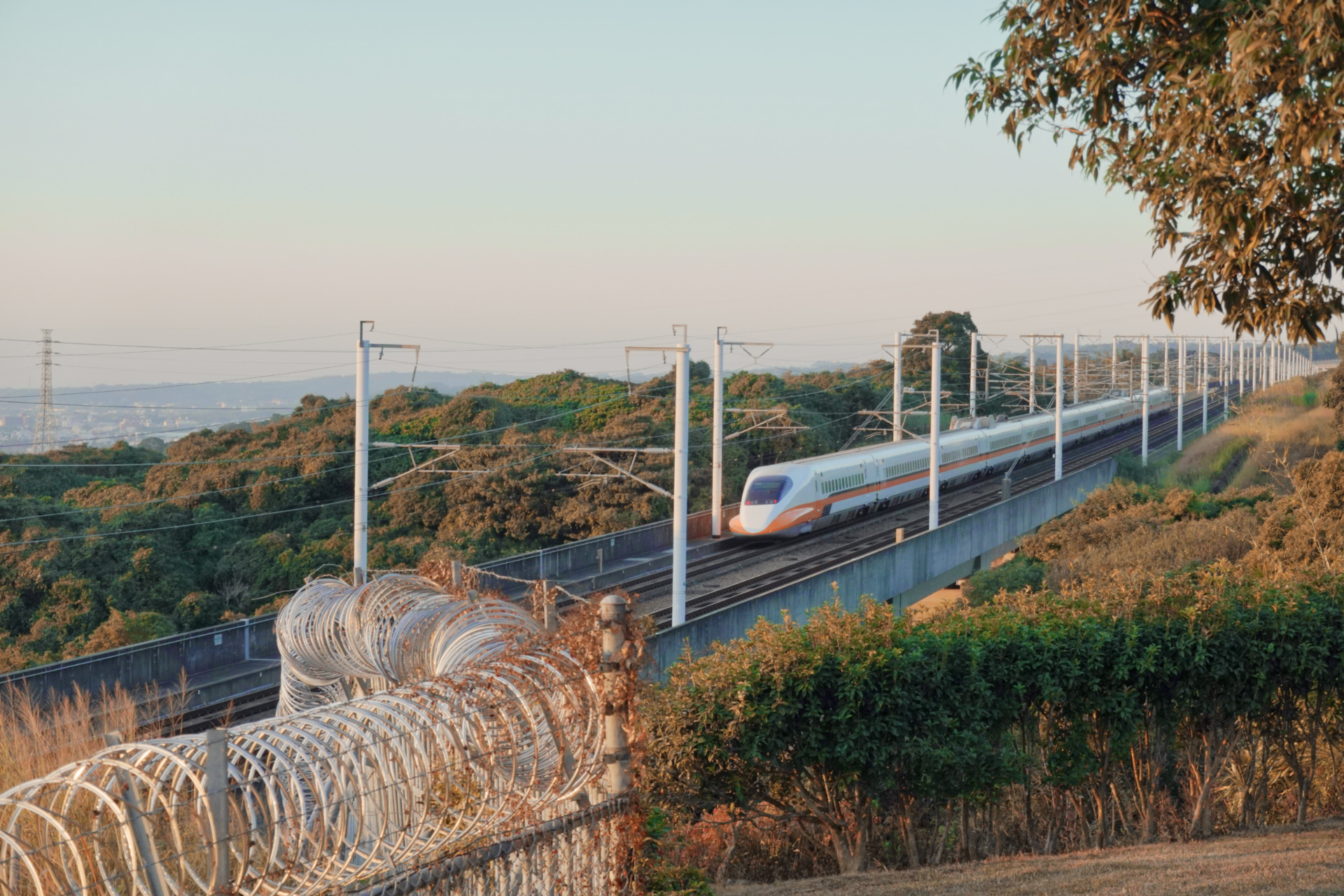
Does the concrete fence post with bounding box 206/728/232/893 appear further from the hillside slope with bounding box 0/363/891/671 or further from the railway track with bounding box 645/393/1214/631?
the hillside slope with bounding box 0/363/891/671

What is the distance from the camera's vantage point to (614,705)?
22.9 ft

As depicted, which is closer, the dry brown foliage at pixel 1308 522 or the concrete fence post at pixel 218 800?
the concrete fence post at pixel 218 800

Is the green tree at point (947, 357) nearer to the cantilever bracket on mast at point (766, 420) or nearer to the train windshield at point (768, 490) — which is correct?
the cantilever bracket on mast at point (766, 420)

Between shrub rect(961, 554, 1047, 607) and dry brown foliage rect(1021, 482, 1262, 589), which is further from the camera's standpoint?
shrub rect(961, 554, 1047, 607)

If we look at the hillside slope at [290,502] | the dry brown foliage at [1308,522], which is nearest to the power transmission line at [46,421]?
the hillside slope at [290,502]

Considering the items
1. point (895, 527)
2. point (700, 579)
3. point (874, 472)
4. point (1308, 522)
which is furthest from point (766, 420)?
point (1308, 522)

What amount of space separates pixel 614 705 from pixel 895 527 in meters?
31.3

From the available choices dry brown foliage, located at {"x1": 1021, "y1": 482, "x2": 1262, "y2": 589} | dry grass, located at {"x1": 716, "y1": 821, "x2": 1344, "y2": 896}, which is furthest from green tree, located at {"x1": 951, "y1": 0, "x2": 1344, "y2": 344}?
dry brown foliage, located at {"x1": 1021, "y1": 482, "x2": 1262, "y2": 589}

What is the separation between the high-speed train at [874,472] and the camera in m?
33.1

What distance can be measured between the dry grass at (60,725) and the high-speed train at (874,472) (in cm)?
1838

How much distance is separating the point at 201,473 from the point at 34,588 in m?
12.3

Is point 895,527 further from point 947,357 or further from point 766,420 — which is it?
point 947,357

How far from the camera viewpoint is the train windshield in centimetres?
3297

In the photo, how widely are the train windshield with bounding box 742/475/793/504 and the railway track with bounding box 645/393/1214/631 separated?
1608 mm
